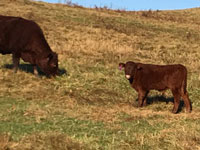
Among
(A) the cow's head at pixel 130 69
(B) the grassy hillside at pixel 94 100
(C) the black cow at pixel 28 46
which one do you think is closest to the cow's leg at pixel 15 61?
(C) the black cow at pixel 28 46

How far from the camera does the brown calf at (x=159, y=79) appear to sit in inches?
370

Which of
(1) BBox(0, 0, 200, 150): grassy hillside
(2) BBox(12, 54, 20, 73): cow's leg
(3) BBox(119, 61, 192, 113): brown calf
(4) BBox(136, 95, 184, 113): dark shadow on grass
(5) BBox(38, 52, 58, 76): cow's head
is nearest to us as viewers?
(1) BBox(0, 0, 200, 150): grassy hillside

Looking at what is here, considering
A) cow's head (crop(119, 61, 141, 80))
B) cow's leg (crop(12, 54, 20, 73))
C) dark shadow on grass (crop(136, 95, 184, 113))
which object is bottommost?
dark shadow on grass (crop(136, 95, 184, 113))

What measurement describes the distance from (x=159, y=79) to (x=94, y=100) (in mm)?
2111

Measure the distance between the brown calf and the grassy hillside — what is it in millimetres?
444

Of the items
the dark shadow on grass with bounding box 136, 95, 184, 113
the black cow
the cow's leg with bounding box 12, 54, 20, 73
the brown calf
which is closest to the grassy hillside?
the dark shadow on grass with bounding box 136, 95, 184, 113

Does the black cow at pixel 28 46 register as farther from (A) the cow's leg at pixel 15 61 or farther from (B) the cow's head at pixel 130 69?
(B) the cow's head at pixel 130 69

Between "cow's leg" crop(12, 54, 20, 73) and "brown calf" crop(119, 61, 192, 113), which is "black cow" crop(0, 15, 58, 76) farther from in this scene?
"brown calf" crop(119, 61, 192, 113)

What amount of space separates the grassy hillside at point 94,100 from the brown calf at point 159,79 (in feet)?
1.46

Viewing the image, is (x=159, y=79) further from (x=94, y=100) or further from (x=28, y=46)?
(x=28, y=46)

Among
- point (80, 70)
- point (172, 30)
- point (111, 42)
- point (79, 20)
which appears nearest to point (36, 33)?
point (80, 70)

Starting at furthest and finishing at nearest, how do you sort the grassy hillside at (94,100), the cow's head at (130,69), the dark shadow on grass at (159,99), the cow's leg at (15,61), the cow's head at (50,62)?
the cow's leg at (15,61), the cow's head at (50,62), the dark shadow on grass at (159,99), the cow's head at (130,69), the grassy hillside at (94,100)

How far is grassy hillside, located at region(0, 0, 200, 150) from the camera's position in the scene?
6449mm

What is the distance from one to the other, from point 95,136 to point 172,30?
23515 millimetres
